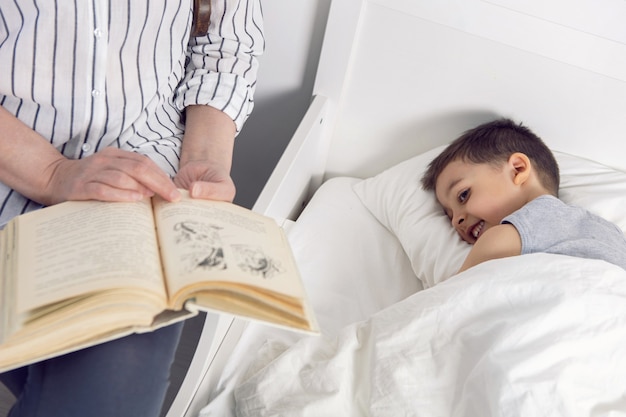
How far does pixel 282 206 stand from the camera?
3.36ft

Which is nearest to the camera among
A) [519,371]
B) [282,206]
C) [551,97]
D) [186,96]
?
[519,371]

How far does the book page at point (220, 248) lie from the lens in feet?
1.82

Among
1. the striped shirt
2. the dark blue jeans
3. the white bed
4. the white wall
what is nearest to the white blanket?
the white bed

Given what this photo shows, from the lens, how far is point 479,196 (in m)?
1.06

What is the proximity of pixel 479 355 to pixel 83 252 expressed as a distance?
0.46 meters

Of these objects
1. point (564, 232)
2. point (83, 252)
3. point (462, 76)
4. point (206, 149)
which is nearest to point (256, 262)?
point (83, 252)

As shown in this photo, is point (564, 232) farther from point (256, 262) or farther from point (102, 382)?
point (102, 382)

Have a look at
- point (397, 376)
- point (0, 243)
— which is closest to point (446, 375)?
point (397, 376)

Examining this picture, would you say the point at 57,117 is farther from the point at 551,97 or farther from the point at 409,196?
the point at 551,97

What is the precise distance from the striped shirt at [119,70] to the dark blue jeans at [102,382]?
0.20 m

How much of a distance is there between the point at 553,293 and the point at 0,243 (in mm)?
608

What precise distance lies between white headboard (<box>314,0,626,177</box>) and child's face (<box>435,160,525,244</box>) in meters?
0.15

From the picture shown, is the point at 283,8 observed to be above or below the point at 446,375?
above

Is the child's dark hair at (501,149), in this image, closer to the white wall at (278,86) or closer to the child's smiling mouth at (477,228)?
the child's smiling mouth at (477,228)
